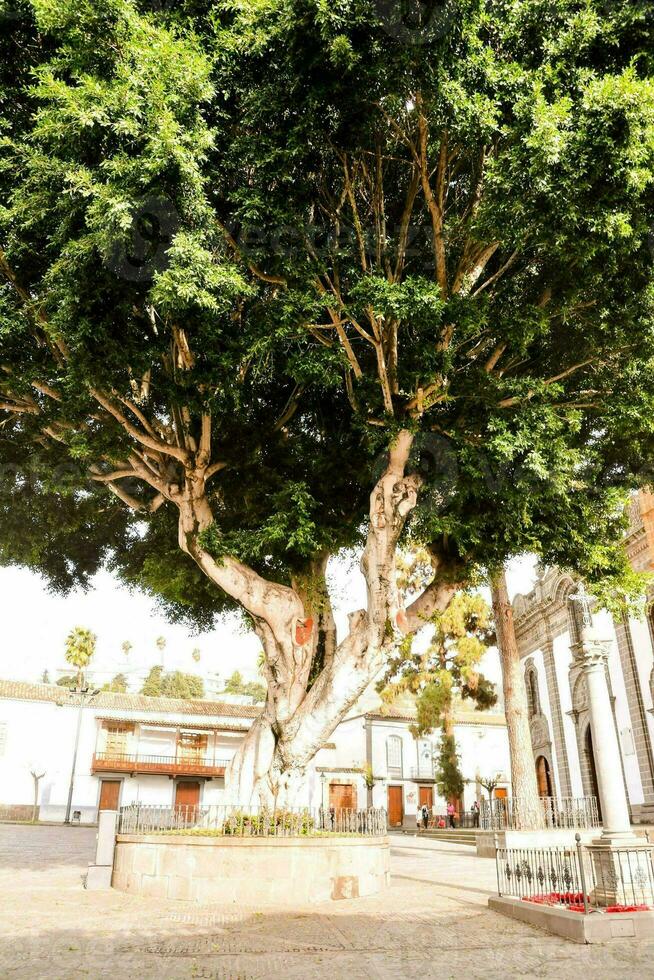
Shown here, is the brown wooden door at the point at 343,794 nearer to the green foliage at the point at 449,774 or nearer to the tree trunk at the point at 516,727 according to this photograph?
the green foliage at the point at 449,774

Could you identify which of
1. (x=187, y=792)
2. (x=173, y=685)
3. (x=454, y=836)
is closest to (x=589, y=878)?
(x=454, y=836)

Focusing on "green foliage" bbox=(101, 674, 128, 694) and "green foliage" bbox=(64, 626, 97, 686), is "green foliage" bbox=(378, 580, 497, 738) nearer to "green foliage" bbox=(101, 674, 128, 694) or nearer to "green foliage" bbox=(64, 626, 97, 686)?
"green foliage" bbox=(64, 626, 97, 686)

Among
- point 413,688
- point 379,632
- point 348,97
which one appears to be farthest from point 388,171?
point 413,688

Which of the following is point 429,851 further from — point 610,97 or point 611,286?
point 610,97

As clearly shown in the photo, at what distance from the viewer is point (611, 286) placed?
9.35m

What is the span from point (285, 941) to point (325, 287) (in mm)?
8591

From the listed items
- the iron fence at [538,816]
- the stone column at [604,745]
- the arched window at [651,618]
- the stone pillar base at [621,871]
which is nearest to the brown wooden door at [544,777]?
the iron fence at [538,816]

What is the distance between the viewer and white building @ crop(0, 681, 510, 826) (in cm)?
3434

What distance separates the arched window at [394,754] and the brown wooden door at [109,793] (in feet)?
48.0

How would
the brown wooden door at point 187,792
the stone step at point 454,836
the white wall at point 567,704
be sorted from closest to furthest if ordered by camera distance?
the stone step at point 454,836
the white wall at point 567,704
the brown wooden door at point 187,792

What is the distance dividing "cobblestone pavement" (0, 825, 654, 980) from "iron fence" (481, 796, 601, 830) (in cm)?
626

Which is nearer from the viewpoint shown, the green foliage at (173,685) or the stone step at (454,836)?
the stone step at (454,836)

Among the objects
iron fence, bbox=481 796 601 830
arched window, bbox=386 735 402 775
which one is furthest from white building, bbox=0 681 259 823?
iron fence, bbox=481 796 601 830

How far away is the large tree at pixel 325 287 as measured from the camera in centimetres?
768
